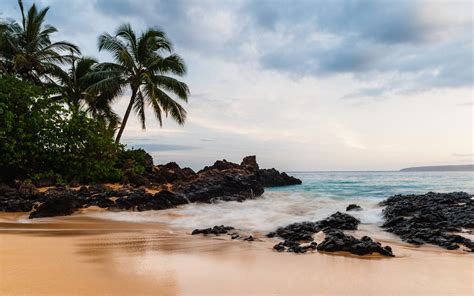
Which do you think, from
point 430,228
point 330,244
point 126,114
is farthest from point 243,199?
point 330,244

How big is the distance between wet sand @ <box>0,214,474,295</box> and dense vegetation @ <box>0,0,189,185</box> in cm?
1077

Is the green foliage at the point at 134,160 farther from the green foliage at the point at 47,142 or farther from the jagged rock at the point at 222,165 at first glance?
the jagged rock at the point at 222,165

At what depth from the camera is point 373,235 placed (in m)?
6.86

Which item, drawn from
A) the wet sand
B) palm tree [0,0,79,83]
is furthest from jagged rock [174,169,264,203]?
palm tree [0,0,79,83]

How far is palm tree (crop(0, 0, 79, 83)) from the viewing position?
813 inches

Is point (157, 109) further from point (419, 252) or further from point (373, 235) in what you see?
point (419, 252)

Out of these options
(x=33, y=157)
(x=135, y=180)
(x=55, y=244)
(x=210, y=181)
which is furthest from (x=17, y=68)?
(x=55, y=244)

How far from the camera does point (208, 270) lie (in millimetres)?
3521

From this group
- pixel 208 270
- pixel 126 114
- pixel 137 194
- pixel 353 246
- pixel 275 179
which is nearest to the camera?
pixel 208 270

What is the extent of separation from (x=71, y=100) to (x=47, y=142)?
905 cm

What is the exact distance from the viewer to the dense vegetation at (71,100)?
14453mm

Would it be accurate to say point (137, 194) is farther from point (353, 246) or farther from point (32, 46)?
point (32, 46)

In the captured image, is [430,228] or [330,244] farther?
[430,228]

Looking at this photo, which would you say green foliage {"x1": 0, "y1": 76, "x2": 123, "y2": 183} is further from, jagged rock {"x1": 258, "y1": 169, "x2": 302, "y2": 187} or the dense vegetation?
jagged rock {"x1": 258, "y1": 169, "x2": 302, "y2": 187}
